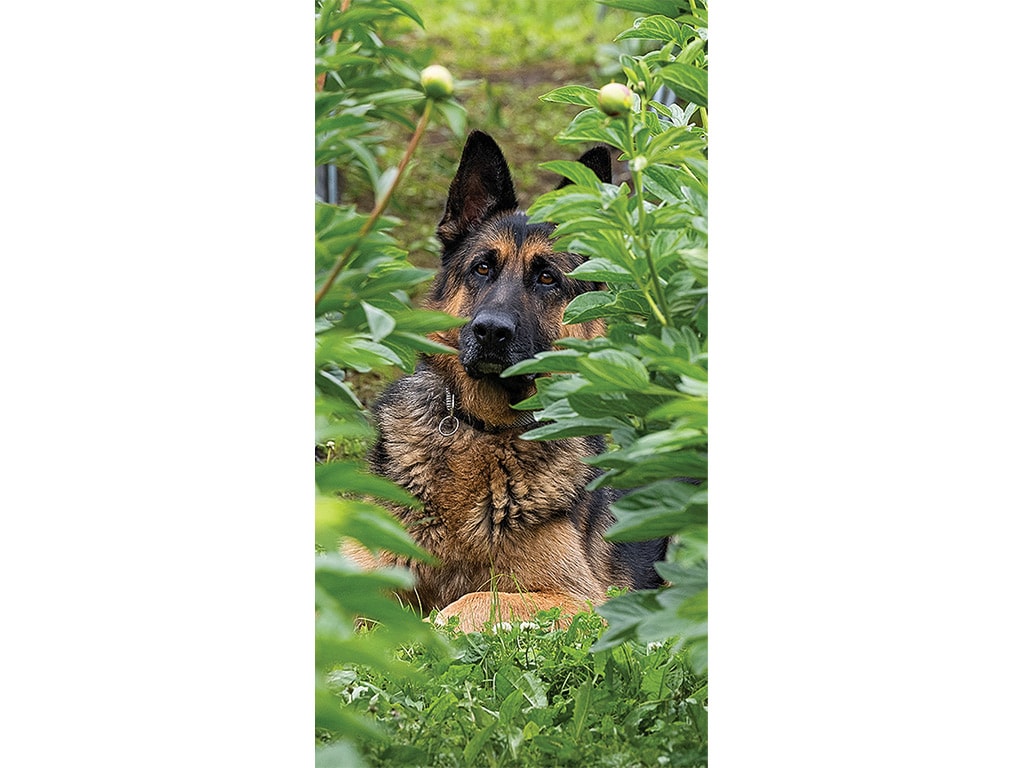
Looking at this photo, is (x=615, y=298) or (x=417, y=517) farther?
(x=417, y=517)

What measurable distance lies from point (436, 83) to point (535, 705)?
144 centimetres

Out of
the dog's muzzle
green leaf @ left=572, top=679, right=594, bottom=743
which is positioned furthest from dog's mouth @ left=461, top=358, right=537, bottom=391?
green leaf @ left=572, top=679, right=594, bottom=743

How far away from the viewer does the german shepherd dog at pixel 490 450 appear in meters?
3.08

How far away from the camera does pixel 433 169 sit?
4082mm

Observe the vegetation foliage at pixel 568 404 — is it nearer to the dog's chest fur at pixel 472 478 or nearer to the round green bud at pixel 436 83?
the round green bud at pixel 436 83

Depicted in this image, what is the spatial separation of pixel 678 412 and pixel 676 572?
14.4 inches

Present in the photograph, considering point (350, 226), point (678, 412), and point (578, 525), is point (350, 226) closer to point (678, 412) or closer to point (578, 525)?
point (678, 412)

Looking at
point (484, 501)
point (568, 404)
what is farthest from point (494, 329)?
point (568, 404)

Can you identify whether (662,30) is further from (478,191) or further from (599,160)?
(478,191)

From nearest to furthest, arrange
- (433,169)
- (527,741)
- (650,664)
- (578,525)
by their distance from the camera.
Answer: (527,741)
(650,664)
(578,525)
(433,169)

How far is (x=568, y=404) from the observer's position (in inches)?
83.1

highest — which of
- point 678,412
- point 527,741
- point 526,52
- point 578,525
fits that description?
point 526,52

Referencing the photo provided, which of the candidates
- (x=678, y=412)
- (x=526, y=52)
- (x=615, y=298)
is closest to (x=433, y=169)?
(x=526, y=52)

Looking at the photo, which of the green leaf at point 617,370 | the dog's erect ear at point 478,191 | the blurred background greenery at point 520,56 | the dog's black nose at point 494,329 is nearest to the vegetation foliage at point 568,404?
the green leaf at point 617,370
